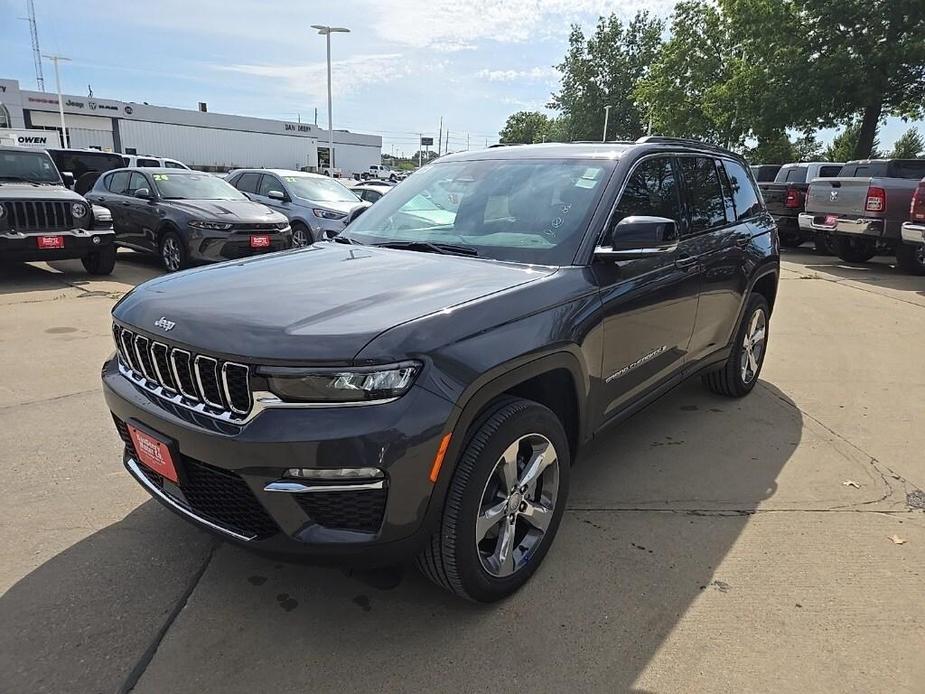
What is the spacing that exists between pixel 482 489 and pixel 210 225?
27.2 ft

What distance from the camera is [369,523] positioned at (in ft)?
6.76

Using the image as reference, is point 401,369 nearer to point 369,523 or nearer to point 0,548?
point 369,523

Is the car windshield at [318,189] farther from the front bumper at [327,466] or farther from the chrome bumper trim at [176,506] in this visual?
the front bumper at [327,466]

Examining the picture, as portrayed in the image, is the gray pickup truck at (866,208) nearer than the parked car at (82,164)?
Yes

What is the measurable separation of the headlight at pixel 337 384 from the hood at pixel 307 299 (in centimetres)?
4

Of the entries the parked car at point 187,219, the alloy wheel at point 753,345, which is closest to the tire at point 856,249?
the alloy wheel at point 753,345

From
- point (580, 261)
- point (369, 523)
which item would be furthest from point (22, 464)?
point (580, 261)

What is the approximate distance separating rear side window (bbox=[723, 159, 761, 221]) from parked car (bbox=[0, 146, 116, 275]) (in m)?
8.09

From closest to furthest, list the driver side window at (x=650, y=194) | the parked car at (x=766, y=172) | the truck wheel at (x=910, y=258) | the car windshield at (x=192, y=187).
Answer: the driver side window at (x=650, y=194), the car windshield at (x=192, y=187), the truck wheel at (x=910, y=258), the parked car at (x=766, y=172)

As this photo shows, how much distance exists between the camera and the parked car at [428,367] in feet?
6.61

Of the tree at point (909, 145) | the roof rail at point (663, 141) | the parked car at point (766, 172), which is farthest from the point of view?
the tree at point (909, 145)

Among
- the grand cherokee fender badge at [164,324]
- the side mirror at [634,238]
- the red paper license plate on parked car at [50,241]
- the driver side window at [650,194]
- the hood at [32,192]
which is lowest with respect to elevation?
the red paper license plate on parked car at [50,241]

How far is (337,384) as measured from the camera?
2006mm

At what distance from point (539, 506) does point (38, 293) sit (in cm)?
799
